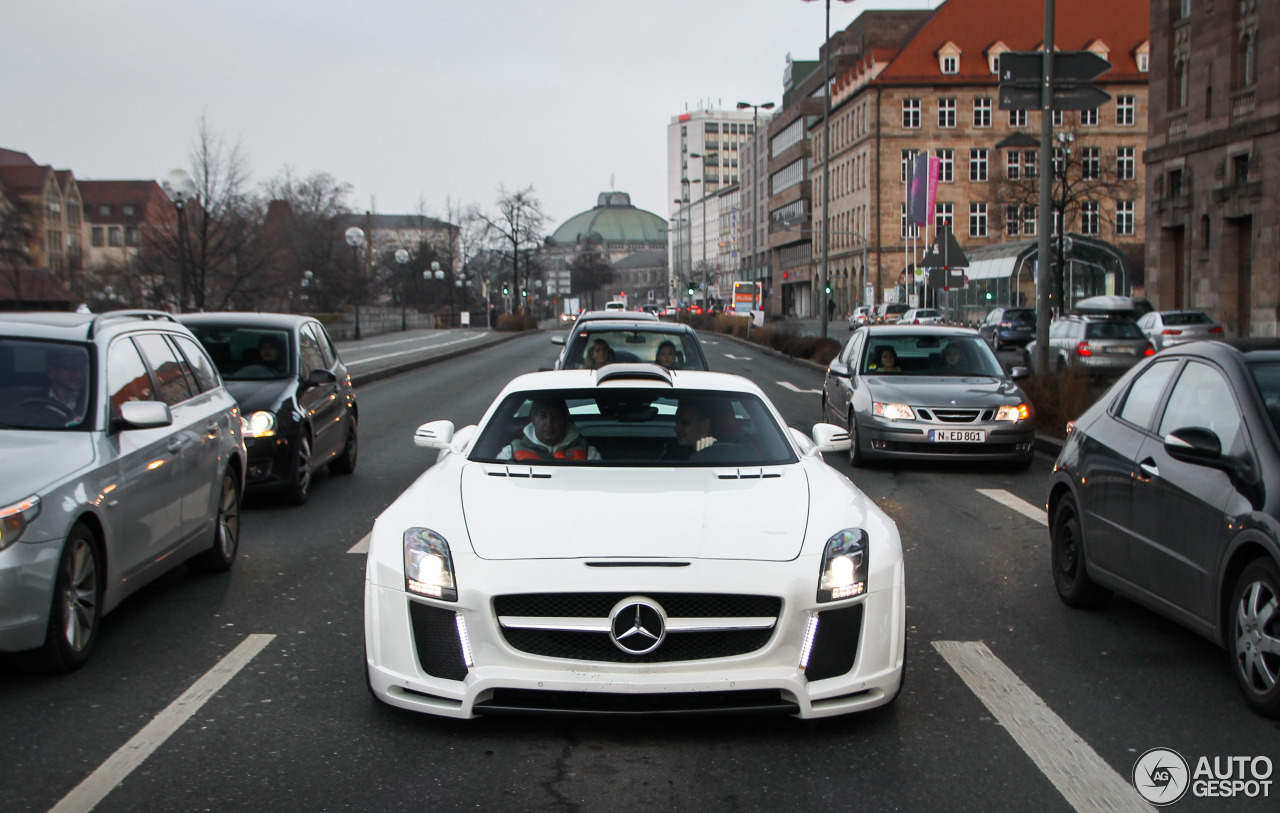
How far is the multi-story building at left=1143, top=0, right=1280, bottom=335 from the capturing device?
39750mm

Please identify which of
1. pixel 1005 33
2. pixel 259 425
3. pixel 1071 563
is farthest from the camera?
pixel 1005 33

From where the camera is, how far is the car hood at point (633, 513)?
4.51m

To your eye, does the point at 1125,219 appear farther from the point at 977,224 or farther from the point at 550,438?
the point at 550,438

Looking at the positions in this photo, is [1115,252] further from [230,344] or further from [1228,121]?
[230,344]

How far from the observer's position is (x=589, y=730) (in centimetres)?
472

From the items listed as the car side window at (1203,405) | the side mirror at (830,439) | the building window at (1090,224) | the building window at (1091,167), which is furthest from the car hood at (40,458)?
the building window at (1090,224)

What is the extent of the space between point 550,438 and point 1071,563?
9.89 ft

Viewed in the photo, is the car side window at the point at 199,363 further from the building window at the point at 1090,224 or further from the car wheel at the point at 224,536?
the building window at the point at 1090,224

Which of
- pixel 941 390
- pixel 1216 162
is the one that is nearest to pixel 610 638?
pixel 941 390

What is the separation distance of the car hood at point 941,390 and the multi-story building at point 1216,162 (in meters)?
→ 28.8

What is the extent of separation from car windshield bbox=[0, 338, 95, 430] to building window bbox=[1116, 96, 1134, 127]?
309ft

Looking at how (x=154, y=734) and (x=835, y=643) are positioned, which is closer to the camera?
(x=835, y=643)

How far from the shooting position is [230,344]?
37.2 ft

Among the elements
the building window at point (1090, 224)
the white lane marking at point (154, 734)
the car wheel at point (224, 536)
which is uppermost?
the building window at point (1090, 224)
